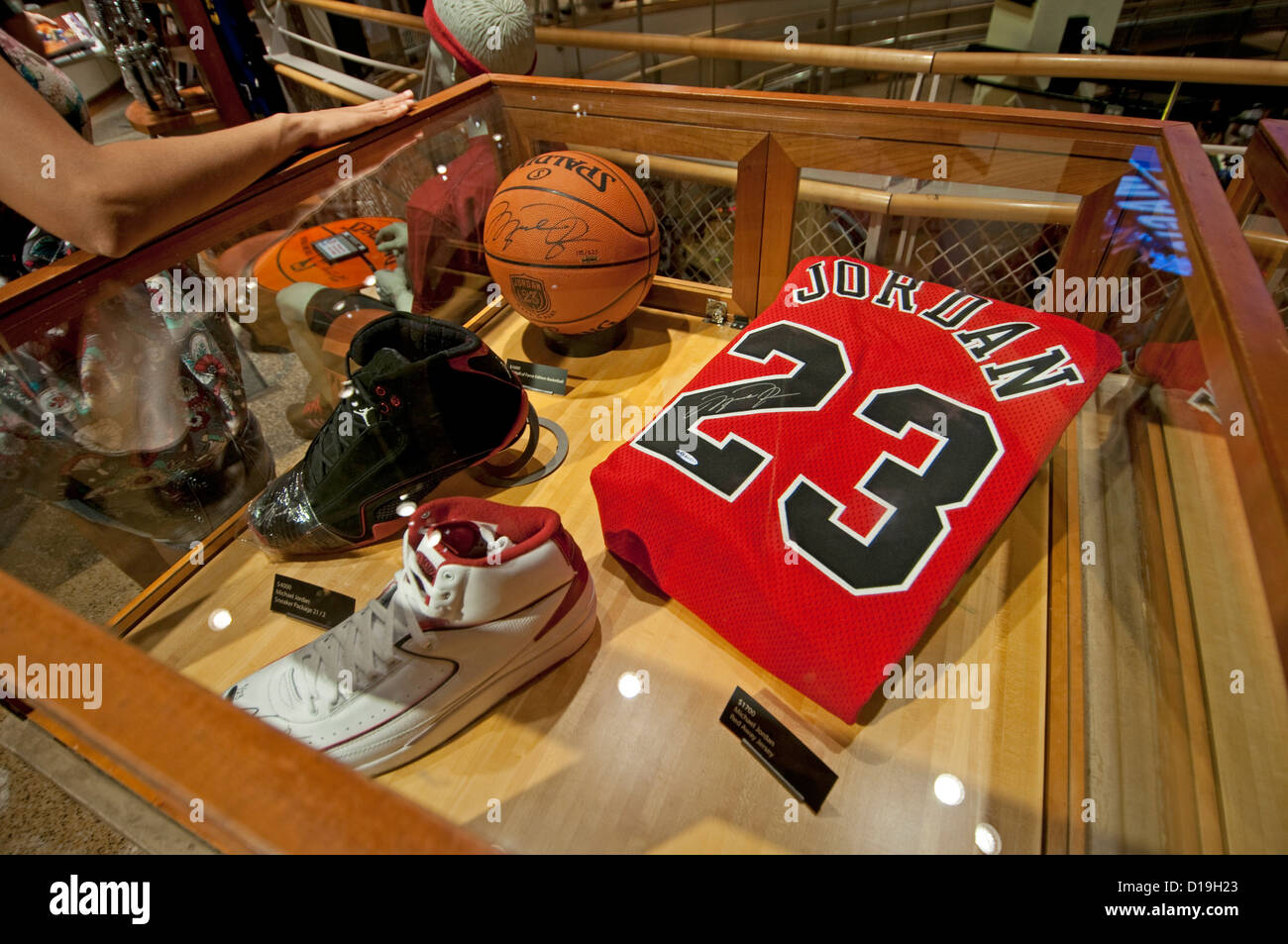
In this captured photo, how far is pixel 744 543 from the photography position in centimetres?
103

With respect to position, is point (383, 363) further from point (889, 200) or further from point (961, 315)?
point (889, 200)

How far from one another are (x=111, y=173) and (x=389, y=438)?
1.83ft

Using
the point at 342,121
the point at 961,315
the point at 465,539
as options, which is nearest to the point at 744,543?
the point at 465,539

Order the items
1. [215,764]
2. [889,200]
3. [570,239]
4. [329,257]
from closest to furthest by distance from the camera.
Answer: [215,764]
[570,239]
[889,200]
[329,257]

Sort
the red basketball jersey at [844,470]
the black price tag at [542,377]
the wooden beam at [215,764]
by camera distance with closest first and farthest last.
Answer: the wooden beam at [215,764], the red basketball jersey at [844,470], the black price tag at [542,377]

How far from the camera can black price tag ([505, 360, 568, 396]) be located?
1632mm

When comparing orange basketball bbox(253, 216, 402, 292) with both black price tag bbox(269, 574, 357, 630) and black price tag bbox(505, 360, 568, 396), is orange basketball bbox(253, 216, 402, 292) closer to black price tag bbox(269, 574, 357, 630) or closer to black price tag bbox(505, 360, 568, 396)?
black price tag bbox(505, 360, 568, 396)

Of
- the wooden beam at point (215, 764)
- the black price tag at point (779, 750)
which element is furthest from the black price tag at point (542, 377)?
the wooden beam at point (215, 764)

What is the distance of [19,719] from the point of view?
0.64 m

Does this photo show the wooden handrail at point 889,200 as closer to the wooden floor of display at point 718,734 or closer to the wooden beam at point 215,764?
the wooden floor of display at point 718,734

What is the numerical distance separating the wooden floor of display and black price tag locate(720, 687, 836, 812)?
2cm

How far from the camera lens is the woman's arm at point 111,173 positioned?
858 mm
